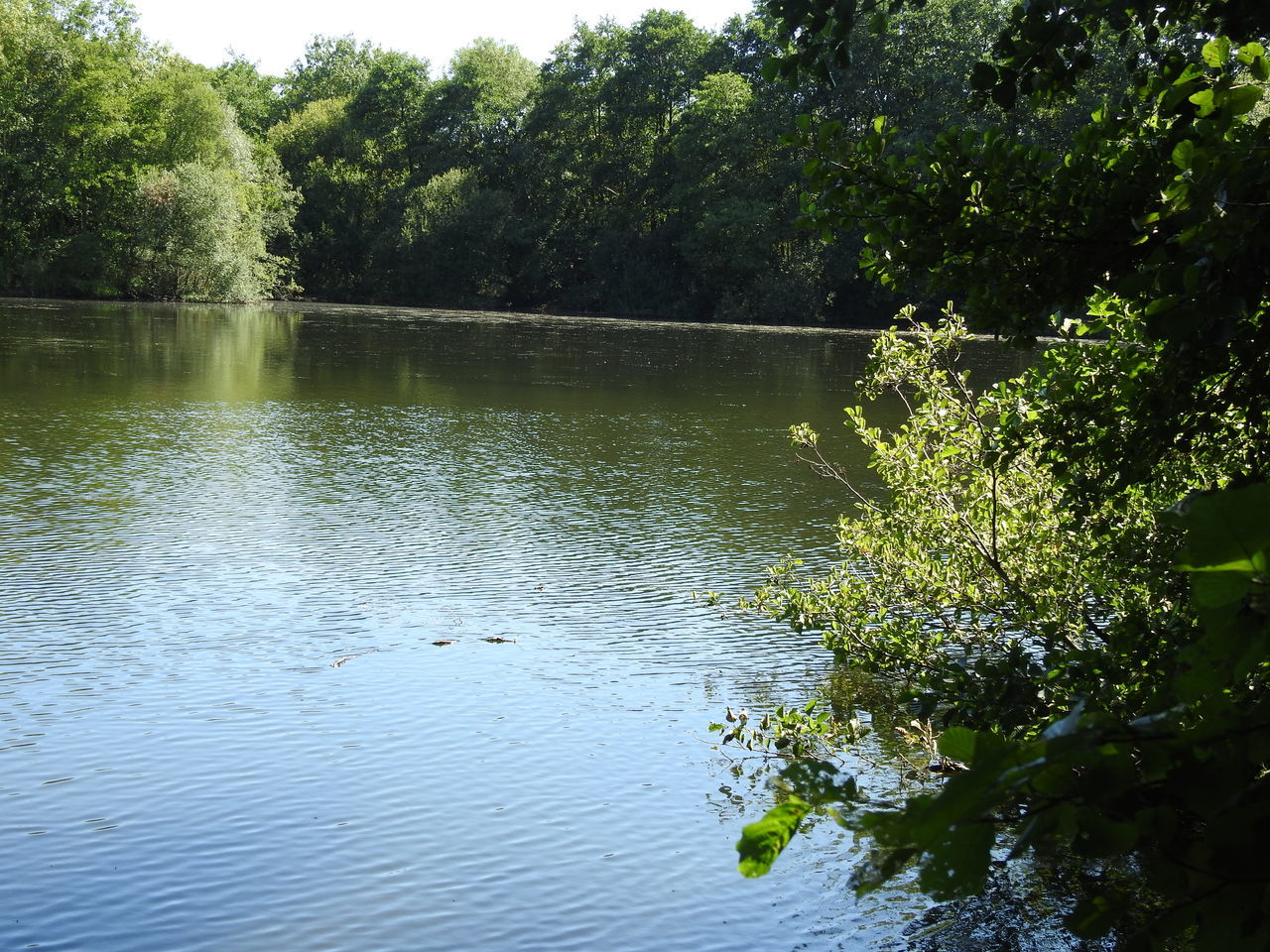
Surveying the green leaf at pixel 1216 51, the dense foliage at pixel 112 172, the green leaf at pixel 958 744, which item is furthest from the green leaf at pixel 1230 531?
the dense foliage at pixel 112 172

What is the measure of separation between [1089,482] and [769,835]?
13.5 ft

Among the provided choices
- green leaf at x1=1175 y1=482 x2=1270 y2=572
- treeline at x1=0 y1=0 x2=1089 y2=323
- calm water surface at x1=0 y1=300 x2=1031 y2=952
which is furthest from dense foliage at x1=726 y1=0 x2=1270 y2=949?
treeline at x1=0 y1=0 x2=1089 y2=323

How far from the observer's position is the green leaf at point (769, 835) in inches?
56.9

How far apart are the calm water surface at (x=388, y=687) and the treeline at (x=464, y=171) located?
41840 mm

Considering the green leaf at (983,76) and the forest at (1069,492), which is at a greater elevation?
the green leaf at (983,76)

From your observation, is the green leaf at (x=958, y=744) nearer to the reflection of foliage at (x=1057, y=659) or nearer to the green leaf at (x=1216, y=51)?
the reflection of foliage at (x=1057, y=659)

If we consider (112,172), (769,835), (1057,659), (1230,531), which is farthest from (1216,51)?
(112,172)

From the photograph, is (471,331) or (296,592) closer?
(296,592)

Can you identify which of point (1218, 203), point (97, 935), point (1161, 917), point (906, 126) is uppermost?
point (906, 126)

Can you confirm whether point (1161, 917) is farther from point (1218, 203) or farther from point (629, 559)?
point (629, 559)

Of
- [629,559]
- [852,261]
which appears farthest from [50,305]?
[629,559]

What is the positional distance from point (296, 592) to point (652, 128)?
215 ft

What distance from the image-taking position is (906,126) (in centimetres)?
6041

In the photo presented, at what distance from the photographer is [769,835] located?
4.77ft
